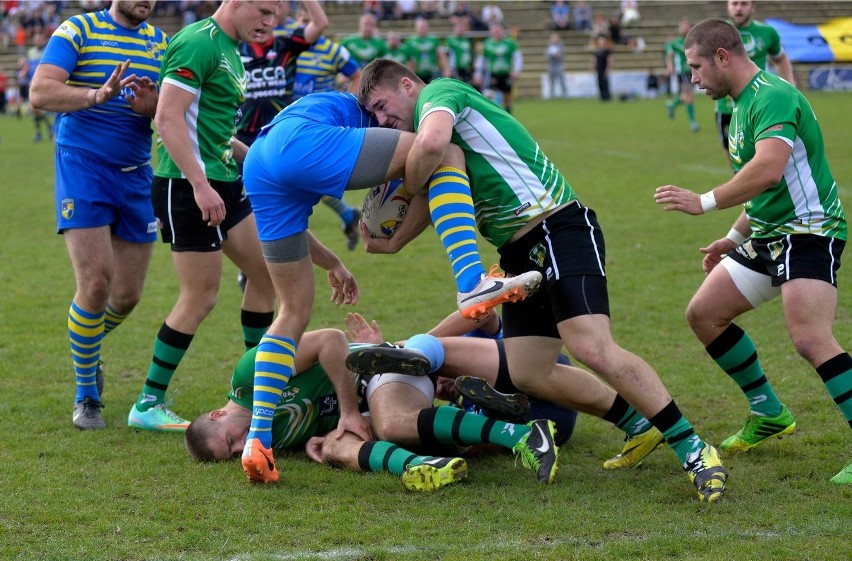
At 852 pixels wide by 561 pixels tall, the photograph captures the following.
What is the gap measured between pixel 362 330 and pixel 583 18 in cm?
3422

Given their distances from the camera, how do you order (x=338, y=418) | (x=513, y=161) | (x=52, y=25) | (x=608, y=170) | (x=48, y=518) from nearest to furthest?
(x=48, y=518)
(x=513, y=161)
(x=338, y=418)
(x=608, y=170)
(x=52, y=25)

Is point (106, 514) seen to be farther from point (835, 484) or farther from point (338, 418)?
point (835, 484)

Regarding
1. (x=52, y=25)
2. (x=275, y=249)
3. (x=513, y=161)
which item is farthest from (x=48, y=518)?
(x=52, y=25)

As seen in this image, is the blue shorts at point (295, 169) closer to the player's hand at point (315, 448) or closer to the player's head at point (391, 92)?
the player's head at point (391, 92)

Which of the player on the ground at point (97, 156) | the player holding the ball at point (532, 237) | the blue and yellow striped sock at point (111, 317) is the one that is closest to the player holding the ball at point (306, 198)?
the player holding the ball at point (532, 237)

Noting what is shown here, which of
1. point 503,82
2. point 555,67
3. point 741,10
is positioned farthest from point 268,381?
point 555,67

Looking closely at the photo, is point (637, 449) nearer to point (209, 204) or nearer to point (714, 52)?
point (714, 52)

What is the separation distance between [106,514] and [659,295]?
524 cm

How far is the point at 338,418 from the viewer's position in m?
5.14

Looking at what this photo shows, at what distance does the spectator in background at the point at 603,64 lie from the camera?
1247 inches

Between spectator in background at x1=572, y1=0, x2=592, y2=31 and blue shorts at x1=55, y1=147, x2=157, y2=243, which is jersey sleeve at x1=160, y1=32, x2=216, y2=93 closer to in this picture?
blue shorts at x1=55, y1=147, x2=157, y2=243

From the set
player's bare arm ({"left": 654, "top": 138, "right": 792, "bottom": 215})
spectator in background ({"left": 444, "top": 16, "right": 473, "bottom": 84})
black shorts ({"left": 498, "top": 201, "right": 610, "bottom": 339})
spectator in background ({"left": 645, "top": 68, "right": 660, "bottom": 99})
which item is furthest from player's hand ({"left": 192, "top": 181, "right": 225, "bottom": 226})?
spectator in background ({"left": 645, "top": 68, "right": 660, "bottom": 99})

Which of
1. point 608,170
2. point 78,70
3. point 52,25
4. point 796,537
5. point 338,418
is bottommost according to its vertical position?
point 52,25

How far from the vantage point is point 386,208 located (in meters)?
4.75
